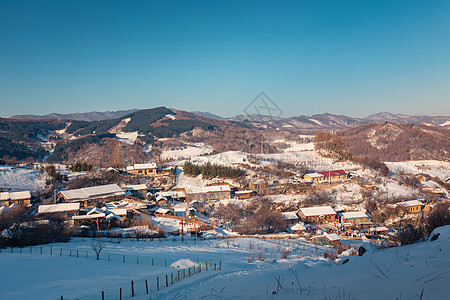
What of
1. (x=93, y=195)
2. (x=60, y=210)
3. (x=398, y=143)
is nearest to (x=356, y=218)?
(x=93, y=195)

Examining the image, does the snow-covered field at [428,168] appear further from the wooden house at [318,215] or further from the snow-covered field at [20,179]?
the snow-covered field at [20,179]

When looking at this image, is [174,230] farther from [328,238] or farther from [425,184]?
[425,184]

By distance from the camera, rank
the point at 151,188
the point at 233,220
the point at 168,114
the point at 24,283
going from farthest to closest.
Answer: the point at 168,114 → the point at 151,188 → the point at 233,220 → the point at 24,283

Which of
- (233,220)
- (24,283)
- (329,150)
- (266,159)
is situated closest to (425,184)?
(329,150)

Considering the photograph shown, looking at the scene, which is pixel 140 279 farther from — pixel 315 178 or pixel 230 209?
pixel 315 178

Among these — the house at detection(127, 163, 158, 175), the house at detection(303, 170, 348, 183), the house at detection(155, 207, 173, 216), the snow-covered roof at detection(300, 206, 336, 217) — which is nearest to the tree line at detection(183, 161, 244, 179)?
the house at detection(127, 163, 158, 175)

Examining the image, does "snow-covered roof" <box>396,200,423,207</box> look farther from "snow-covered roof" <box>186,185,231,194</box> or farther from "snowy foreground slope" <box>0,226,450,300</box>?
Result: "snow-covered roof" <box>186,185,231,194</box>
